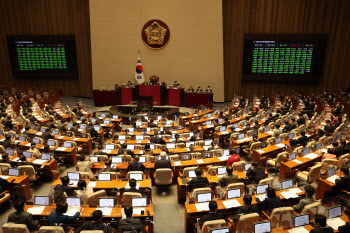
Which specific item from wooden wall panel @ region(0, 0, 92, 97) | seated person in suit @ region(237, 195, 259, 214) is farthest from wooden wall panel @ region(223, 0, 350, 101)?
seated person in suit @ region(237, 195, 259, 214)

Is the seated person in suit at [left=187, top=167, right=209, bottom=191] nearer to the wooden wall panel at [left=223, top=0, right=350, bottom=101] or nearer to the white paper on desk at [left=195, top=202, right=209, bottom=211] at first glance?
the white paper on desk at [left=195, top=202, right=209, bottom=211]

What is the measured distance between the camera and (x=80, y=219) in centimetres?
639

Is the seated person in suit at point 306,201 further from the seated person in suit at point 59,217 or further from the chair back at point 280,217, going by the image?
the seated person in suit at point 59,217

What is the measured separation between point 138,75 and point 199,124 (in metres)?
9.38

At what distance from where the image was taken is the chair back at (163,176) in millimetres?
8508

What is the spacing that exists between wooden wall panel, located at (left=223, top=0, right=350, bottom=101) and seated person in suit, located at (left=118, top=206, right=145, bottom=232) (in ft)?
61.8

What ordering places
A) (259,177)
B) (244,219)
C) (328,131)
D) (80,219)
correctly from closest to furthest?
1. (244,219)
2. (80,219)
3. (259,177)
4. (328,131)

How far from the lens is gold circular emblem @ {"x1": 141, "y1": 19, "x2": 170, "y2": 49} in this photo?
2180 centimetres

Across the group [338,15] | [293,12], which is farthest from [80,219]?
[338,15]

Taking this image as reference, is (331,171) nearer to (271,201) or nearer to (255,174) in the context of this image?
(255,174)

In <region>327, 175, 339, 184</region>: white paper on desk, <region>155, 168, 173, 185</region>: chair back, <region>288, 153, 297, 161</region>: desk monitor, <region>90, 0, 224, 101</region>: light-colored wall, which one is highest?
<region>90, 0, 224, 101</region>: light-colored wall

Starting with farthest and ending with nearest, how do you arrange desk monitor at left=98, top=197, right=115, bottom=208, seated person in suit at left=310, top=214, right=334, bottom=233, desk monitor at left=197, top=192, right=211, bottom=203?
1. desk monitor at left=197, top=192, right=211, bottom=203
2. desk monitor at left=98, top=197, right=115, bottom=208
3. seated person in suit at left=310, top=214, right=334, bottom=233

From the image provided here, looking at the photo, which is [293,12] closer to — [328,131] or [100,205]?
[328,131]

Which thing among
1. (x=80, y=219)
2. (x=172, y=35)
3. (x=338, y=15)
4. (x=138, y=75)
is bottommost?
(x=80, y=219)
